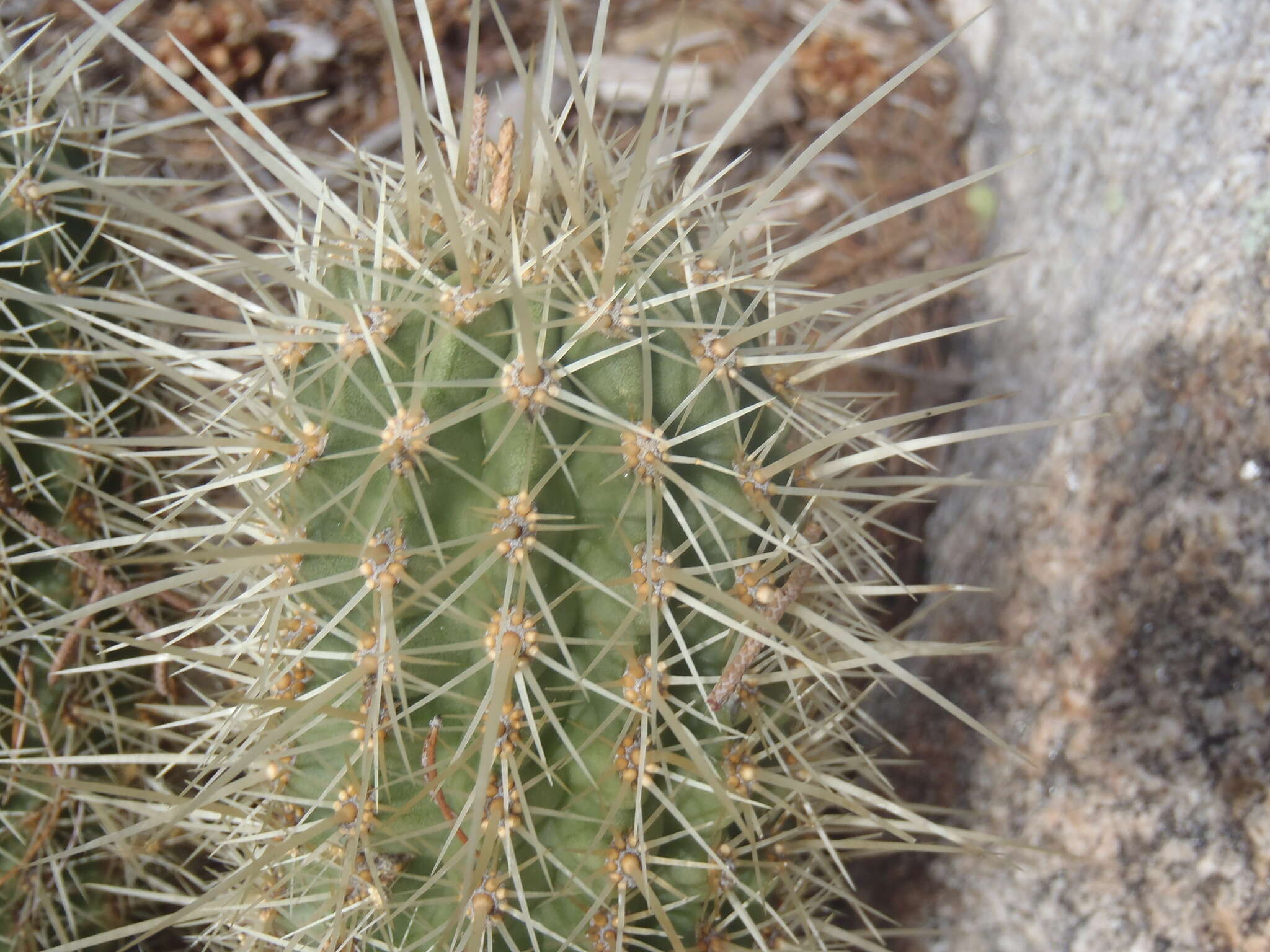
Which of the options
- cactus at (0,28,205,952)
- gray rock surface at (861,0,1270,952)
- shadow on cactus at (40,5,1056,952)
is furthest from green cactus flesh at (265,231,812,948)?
gray rock surface at (861,0,1270,952)

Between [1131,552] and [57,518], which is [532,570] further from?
[1131,552]

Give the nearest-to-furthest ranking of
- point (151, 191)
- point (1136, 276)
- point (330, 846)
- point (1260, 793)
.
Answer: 1. point (330, 846)
2. point (1260, 793)
3. point (1136, 276)
4. point (151, 191)

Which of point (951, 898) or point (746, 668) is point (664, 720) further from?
point (951, 898)

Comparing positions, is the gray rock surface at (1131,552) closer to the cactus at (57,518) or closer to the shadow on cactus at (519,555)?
the shadow on cactus at (519,555)

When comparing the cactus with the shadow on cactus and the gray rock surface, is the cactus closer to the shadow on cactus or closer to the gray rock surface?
the shadow on cactus

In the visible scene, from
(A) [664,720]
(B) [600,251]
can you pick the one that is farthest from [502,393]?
(A) [664,720]

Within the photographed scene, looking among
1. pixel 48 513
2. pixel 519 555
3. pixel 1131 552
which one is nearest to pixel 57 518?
pixel 48 513
